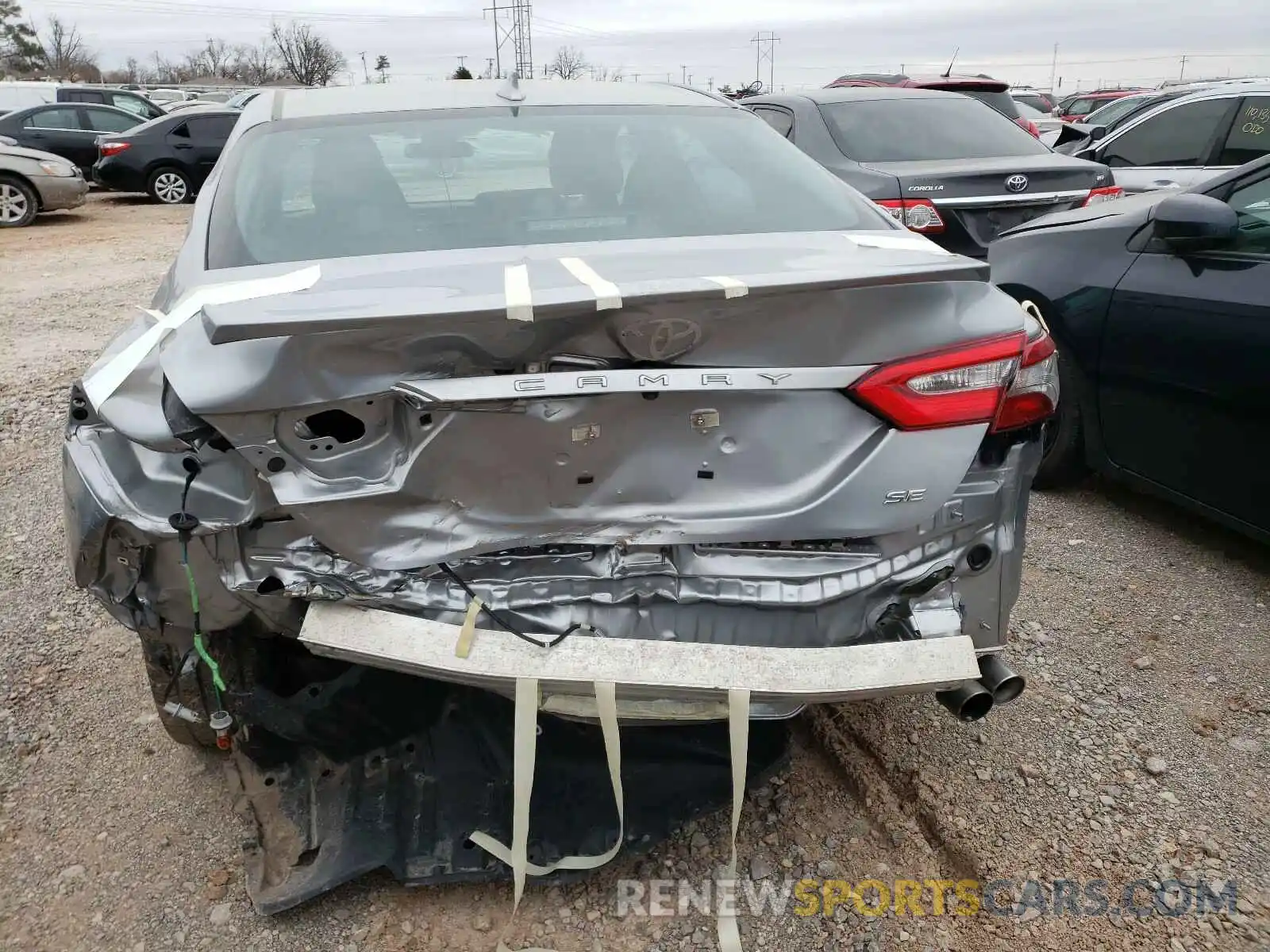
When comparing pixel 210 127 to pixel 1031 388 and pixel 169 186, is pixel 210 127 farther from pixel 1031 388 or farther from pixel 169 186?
pixel 1031 388

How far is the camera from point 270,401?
1632 mm

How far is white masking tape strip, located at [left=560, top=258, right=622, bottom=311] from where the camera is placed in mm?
1591

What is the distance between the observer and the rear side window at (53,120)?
15.0 m

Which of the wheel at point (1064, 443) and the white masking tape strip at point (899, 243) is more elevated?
the white masking tape strip at point (899, 243)

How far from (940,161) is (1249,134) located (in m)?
2.88

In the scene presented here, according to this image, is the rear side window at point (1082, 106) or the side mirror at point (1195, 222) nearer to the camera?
the side mirror at point (1195, 222)

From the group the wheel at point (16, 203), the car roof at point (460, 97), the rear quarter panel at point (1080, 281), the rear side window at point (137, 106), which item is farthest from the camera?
the rear side window at point (137, 106)

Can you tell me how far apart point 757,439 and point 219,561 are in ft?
3.44

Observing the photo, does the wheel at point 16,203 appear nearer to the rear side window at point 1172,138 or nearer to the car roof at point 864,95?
the car roof at point 864,95

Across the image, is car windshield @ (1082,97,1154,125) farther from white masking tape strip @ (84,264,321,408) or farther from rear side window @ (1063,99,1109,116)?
white masking tape strip @ (84,264,321,408)

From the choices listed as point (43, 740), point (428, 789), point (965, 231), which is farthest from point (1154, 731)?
point (965, 231)

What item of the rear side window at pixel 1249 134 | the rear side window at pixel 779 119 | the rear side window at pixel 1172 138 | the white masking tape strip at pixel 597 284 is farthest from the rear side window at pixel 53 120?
the white masking tape strip at pixel 597 284

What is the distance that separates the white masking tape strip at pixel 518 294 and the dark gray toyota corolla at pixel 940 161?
3834 mm

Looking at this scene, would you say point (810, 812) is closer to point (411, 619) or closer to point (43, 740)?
point (411, 619)
